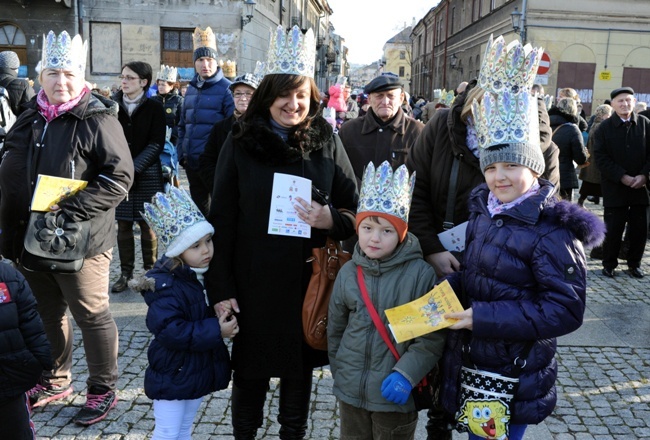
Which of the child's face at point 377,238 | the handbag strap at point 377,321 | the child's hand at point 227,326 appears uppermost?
the child's face at point 377,238

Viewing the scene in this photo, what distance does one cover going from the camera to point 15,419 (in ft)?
9.48

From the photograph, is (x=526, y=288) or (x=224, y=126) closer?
(x=526, y=288)

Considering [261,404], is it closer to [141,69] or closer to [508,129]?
[508,129]

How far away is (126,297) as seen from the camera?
19.8ft

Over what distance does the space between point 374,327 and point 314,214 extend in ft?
1.92

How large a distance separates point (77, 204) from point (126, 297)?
8.99 ft

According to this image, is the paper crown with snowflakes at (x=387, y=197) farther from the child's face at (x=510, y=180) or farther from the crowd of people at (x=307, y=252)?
the child's face at (x=510, y=180)

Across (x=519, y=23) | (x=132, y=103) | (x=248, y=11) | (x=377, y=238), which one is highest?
(x=519, y=23)

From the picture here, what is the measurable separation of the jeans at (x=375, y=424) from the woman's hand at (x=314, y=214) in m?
0.84

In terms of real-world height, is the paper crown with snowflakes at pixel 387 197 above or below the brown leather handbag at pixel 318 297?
above

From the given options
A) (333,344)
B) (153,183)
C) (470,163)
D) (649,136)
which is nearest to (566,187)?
(649,136)

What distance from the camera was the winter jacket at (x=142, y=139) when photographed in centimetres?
596

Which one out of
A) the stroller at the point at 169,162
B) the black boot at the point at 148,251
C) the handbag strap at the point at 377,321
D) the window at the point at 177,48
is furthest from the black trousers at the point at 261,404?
the window at the point at 177,48

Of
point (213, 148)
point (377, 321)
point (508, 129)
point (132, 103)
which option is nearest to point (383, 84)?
point (213, 148)
